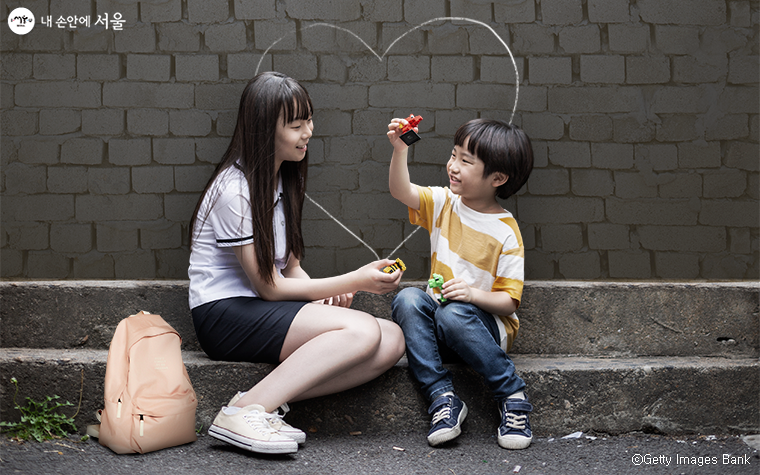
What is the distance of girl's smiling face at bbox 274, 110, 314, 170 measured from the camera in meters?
2.04

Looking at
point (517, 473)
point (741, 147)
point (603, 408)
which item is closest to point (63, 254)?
point (517, 473)

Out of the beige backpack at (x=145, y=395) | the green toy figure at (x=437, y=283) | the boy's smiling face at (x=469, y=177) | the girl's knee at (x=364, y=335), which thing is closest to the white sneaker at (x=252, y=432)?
the beige backpack at (x=145, y=395)

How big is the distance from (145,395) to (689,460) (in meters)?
1.77

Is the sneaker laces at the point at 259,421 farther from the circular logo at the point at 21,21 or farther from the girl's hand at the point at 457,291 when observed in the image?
the circular logo at the point at 21,21

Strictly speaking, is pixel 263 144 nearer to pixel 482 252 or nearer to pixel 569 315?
pixel 482 252

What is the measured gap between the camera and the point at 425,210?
2.28 meters

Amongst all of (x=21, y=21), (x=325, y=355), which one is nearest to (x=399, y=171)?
(x=325, y=355)

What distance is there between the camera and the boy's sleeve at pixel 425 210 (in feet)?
7.41

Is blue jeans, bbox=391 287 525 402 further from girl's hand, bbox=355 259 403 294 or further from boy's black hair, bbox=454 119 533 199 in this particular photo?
boy's black hair, bbox=454 119 533 199

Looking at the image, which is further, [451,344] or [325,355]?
[451,344]

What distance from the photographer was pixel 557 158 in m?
2.97

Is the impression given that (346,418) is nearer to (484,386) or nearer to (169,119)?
(484,386)

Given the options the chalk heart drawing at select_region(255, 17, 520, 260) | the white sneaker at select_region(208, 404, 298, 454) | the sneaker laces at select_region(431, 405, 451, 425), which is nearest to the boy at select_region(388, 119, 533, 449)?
the sneaker laces at select_region(431, 405, 451, 425)

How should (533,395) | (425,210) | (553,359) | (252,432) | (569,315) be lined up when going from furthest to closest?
(569,315) < (553,359) < (425,210) < (533,395) < (252,432)
